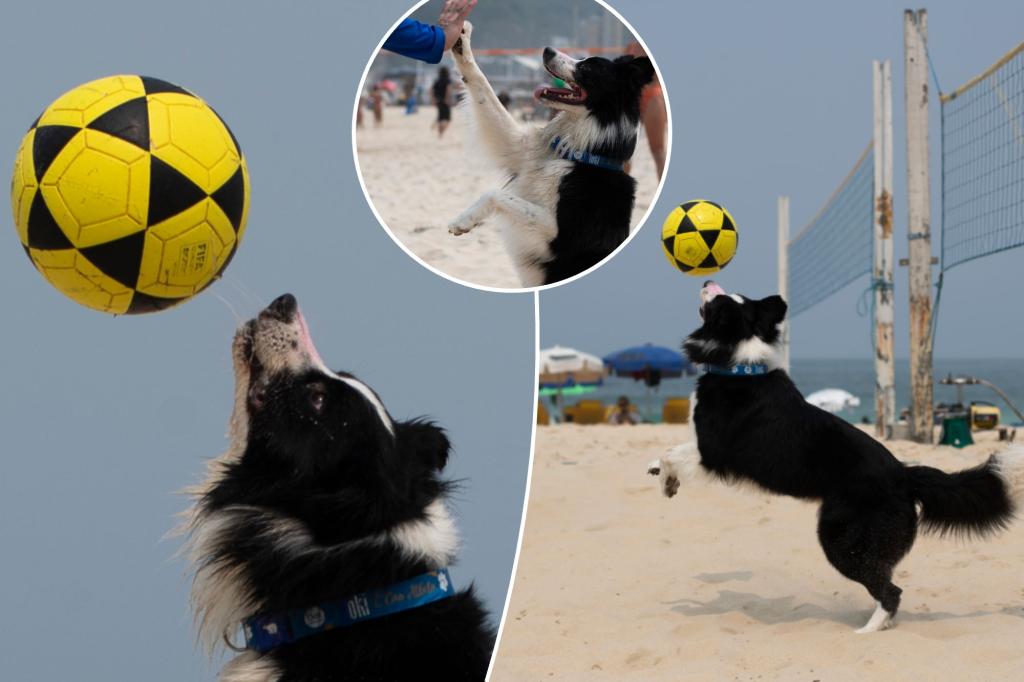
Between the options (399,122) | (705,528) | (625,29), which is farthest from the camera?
(705,528)

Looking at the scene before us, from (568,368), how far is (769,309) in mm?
17762

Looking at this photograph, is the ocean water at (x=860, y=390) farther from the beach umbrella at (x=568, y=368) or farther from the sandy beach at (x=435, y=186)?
the sandy beach at (x=435, y=186)

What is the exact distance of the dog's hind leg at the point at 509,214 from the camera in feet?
12.6

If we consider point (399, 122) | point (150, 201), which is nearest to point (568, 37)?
point (399, 122)

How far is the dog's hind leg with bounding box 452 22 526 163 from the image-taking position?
407 cm

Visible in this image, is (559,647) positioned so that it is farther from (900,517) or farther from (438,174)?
(438,174)

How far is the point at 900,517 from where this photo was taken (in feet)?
15.3

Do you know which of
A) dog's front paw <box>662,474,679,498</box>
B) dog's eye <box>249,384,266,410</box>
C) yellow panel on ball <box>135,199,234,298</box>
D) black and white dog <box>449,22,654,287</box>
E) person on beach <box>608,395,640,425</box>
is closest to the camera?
dog's eye <box>249,384,266,410</box>

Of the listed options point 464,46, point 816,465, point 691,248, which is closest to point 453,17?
point 464,46

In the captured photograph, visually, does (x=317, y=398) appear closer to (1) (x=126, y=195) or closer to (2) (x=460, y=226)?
(1) (x=126, y=195)

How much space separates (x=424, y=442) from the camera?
274cm

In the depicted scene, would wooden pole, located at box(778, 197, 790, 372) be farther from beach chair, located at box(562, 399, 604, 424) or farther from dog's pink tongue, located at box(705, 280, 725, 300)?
dog's pink tongue, located at box(705, 280, 725, 300)

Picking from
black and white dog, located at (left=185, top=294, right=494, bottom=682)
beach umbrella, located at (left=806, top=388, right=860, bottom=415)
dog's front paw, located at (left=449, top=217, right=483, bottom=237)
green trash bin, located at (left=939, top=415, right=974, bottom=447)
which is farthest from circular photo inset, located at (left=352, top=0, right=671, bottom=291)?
beach umbrella, located at (left=806, top=388, right=860, bottom=415)

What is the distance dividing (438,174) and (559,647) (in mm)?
2063
